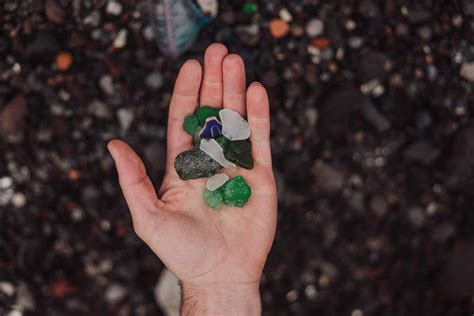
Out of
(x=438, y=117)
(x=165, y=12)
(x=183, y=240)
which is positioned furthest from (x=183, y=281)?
(x=438, y=117)

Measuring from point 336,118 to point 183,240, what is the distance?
55.6 inches

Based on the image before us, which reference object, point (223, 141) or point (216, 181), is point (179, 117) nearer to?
point (223, 141)

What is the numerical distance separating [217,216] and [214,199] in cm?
9

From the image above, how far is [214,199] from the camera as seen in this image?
262 cm

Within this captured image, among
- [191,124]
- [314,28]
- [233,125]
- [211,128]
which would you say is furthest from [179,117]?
[314,28]

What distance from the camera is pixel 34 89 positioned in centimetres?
331

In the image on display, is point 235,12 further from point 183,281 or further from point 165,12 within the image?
point 183,281

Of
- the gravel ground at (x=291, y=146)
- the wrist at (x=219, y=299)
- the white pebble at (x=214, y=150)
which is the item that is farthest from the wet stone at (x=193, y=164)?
the gravel ground at (x=291, y=146)

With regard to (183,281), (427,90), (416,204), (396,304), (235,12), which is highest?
(235,12)

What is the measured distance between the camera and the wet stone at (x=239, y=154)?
2641 mm

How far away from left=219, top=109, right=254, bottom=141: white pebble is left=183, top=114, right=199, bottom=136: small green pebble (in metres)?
0.14

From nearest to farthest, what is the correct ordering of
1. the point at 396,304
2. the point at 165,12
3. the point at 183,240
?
the point at 183,240 < the point at 165,12 < the point at 396,304

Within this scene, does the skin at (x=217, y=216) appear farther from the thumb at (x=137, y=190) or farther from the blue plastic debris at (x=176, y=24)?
the blue plastic debris at (x=176, y=24)

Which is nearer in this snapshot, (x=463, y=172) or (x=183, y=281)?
(x=183, y=281)
